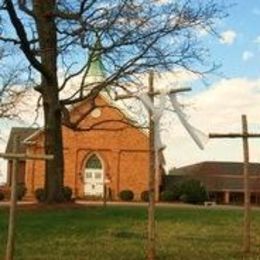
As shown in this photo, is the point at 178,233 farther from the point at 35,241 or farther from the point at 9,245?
the point at 9,245

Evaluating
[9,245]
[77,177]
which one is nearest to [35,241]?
[9,245]

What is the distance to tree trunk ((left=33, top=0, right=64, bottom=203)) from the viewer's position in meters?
29.6

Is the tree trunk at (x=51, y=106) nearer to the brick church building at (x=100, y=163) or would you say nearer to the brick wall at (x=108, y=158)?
the brick church building at (x=100, y=163)

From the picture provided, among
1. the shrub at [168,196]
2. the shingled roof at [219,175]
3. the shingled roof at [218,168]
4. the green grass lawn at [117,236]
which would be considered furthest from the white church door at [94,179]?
the green grass lawn at [117,236]

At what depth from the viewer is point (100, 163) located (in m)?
63.4

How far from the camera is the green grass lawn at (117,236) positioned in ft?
46.1

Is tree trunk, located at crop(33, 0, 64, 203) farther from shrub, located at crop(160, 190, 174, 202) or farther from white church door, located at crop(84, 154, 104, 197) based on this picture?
white church door, located at crop(84, 154, 104, 197)

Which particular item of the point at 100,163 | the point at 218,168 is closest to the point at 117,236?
the point at 100,163

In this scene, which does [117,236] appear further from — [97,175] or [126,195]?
[97,175]

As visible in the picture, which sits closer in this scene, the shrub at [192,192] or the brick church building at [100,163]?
the shrub at [192,192]

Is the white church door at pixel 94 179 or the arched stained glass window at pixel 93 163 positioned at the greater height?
the arched stained glass window at pixel 93 163

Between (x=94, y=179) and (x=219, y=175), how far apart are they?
12429 mm

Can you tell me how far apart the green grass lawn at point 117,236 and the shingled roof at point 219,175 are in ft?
136

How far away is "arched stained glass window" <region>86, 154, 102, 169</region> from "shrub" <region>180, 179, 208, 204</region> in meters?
8.83
